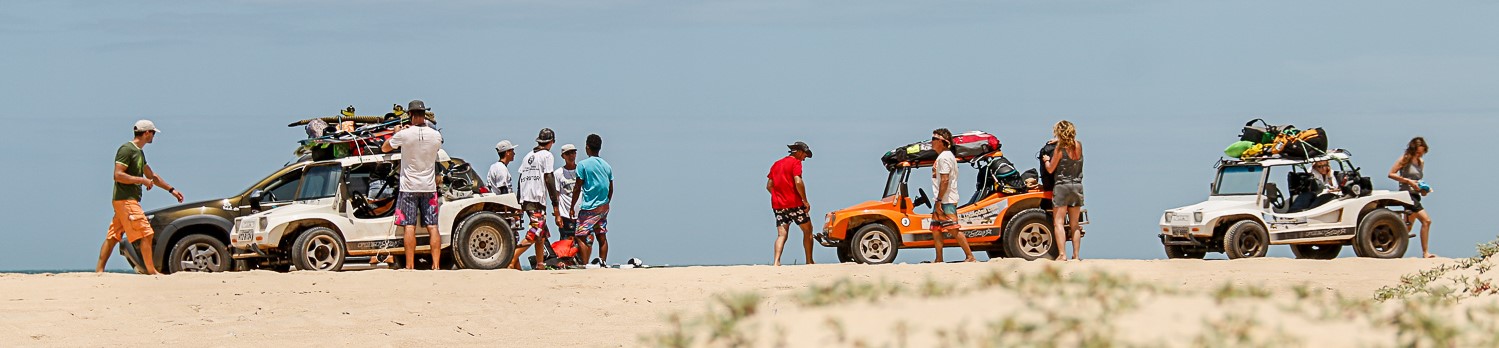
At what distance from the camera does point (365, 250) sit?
1580cm

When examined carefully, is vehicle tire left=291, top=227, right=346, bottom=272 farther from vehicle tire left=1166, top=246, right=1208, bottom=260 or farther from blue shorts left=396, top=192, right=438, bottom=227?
vehicle tire left=1166, top=246, right=1208, bottom=260

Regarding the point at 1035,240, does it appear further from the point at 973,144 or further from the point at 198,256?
the point at 198,256

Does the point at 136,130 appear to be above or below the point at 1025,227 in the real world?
above

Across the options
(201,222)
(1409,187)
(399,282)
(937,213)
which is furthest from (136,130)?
(1409,187)

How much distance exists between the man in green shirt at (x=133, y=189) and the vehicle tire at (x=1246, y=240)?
11290mm

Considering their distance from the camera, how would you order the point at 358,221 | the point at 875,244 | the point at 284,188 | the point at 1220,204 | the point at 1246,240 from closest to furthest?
the point at 358,221 < the point at 284,188 < the point at 875,244 < the point at 1246,240 < the point at 1220,204

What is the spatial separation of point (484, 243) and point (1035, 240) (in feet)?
19.7

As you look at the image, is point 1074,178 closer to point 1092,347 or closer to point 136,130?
point 136,130

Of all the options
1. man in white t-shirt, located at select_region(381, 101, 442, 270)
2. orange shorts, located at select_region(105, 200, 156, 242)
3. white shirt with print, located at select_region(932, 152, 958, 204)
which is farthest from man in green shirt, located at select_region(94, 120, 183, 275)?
white shirt with print, located at select_region(932, 152, 958, 204)

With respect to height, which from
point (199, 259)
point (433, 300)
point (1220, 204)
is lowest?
point (433, 300)

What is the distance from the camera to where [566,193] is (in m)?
17.0

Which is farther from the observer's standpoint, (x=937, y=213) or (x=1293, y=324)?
(x=937, y=213)

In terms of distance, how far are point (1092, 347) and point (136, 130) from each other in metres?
12.7

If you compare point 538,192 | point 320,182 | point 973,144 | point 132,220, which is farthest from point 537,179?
point 973,144
